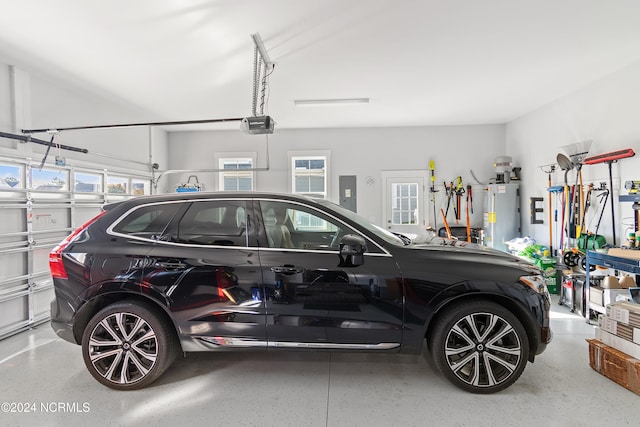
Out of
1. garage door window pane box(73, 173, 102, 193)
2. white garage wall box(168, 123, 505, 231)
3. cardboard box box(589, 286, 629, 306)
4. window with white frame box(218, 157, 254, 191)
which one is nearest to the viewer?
cardboard box box(589, 286, 629, 306)

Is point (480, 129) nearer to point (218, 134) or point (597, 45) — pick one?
point (597, 45)

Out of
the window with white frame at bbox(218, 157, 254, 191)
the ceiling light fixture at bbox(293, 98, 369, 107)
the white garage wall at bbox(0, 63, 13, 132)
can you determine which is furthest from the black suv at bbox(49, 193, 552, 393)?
the window with white frame at bbox(218, 157, 254, 191)

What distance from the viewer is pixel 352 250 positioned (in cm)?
198

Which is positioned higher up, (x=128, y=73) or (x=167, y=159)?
(x=128, y=73)

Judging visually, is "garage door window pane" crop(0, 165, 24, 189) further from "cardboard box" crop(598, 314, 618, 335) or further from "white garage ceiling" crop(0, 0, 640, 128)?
"cardboard box" crop(598, 314, 618, 335)

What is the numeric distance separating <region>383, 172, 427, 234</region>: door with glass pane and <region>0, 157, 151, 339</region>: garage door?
5.33m

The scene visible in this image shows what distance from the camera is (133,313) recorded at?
2102 millimetres

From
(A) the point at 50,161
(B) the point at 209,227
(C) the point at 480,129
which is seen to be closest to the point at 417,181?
(C) the point at 480,129

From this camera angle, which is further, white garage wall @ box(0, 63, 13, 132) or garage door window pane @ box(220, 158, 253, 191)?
garage door window pane @ box(220, 158, 253, 191)

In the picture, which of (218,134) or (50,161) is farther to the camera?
(218,134)

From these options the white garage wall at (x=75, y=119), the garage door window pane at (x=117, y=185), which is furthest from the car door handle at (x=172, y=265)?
the garage door window pane at (x=117, y=185)

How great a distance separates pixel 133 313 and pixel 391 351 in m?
1.92

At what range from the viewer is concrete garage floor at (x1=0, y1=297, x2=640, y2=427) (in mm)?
1830

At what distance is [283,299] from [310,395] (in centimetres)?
71
